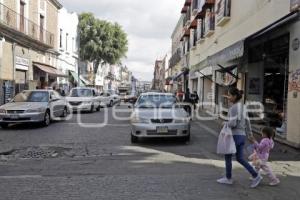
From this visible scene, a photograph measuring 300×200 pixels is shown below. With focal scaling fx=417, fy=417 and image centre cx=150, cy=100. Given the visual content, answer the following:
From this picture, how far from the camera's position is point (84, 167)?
8547 millimetres

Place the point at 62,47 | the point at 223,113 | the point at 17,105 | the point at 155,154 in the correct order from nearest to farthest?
the point at 155,154 → the point at 17,105 → the point at 223,113 → the point at 62,47

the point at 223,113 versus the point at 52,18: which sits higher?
the point at 52,18

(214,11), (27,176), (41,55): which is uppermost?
(214,11)

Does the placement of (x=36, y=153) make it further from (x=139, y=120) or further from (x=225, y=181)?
(x=225, y=181)

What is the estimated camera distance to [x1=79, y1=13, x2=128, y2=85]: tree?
52.6 m

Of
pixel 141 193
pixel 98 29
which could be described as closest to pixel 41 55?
pixel 98 29

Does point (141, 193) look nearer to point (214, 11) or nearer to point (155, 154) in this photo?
point (155, 154)

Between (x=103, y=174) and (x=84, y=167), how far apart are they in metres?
0.88

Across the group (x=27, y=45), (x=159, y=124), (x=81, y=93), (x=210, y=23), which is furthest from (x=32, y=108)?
(x=210, y=23)

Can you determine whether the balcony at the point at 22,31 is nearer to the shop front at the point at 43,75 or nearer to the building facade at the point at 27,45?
the building facade at the point at 27,45

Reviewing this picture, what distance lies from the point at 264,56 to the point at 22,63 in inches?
664

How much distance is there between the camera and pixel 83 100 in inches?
995

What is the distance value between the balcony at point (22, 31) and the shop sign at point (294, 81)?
51.2 ft

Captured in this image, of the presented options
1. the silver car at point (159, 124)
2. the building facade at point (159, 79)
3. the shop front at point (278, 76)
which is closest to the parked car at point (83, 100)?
the shop front at point (278, 76)
